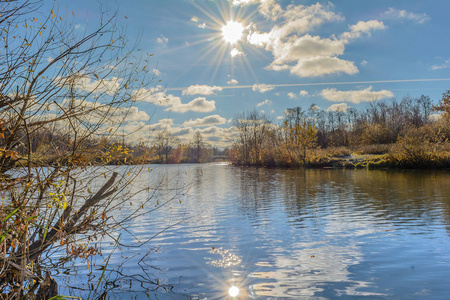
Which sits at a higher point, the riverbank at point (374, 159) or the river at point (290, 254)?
the riverbank at point (374, 159)

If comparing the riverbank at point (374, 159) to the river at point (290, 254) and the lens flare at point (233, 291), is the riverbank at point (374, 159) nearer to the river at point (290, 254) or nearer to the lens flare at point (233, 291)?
the river at point (290, 254)

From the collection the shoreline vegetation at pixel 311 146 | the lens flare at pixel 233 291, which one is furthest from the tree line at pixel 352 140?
the lens flare at pixel 233 291

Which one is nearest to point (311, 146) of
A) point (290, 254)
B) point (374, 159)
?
point (374, 159)

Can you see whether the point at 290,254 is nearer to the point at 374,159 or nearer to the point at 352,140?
the point at 374,159

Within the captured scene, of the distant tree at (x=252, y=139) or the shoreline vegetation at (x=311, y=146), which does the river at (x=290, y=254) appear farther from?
the distant tree at (x=252, y=139)

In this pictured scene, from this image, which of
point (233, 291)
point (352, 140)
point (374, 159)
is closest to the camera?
point (233, 291)

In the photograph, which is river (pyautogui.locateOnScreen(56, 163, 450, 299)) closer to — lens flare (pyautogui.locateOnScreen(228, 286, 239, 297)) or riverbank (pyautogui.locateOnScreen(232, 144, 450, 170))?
lens flare (pyautogui.locateOnScreen(228, 286, 239, 297))

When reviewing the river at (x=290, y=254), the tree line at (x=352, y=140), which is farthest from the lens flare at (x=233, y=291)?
the tree line at (x=352, y=140)

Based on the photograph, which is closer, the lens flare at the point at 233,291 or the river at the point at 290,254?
the lens flare at the point at 233,291

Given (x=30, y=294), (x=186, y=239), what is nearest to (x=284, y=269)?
(x=186, y=239)

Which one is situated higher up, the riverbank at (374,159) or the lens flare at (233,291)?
the riverbank at (374,159)

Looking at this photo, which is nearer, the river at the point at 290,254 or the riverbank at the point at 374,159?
the river at the point at 290,254

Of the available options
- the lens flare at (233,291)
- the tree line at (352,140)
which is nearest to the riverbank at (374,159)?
the tree line at (352,140)

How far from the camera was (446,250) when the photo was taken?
628 cm
